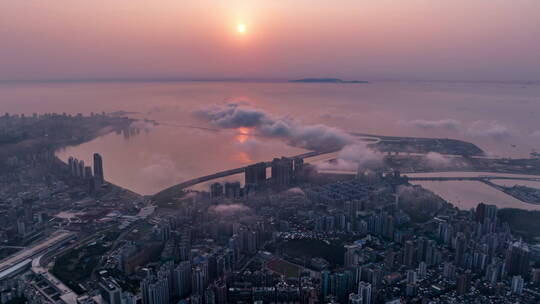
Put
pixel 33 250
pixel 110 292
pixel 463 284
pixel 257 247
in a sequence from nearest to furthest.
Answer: pixel 110 292 < pixel 463 284 < pixel 33 250 < pixel 257 247

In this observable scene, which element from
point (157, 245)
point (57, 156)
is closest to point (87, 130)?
point (57, 156)

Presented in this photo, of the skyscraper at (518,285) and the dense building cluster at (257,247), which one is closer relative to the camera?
the dense building cluster at (257,247)

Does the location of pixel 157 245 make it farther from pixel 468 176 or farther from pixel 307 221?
pixel 468 176

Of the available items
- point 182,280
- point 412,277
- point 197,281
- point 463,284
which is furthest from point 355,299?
point 182,280

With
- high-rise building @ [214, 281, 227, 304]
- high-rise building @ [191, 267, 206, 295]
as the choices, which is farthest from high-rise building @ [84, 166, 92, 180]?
high-rise building @ [214, 281, 227, 304]

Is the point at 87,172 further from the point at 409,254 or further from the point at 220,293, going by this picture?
the point at 409,254

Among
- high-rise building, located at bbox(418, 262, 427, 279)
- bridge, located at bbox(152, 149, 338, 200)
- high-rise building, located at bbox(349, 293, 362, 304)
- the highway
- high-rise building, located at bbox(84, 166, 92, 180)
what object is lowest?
the highway

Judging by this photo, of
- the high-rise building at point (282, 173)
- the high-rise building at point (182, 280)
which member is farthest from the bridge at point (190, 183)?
the high-rise building at point (182, 280)

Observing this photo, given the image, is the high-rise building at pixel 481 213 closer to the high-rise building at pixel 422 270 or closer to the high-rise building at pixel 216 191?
the high-rise building at pixel 422 270

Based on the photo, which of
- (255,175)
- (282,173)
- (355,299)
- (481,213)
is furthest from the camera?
(282,173)

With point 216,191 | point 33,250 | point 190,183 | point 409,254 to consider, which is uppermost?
point 216,191

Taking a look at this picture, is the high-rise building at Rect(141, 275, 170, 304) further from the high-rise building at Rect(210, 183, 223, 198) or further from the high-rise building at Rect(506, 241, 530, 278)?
the high-rise building at Rect(506, 241, 530, 278)
